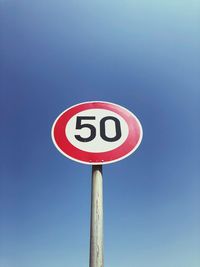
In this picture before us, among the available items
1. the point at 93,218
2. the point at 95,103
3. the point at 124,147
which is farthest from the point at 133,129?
the point at 93,218

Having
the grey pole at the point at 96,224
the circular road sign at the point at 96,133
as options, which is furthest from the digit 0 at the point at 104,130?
the grey pole at the point at 96,224

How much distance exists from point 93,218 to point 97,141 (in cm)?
37

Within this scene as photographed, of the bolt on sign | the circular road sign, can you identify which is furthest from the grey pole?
the circular road sign

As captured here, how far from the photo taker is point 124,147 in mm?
1721

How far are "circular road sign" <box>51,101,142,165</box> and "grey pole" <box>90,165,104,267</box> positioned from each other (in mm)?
110

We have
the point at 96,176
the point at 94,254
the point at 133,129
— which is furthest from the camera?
the point at 133,129

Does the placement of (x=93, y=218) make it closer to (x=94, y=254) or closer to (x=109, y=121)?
(x=94, y=254)

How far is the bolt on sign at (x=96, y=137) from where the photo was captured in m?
1.59

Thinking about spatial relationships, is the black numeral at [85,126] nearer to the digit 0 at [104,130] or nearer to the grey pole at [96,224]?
the digit 0 at [104,130]

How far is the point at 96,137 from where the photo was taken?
1721 mm

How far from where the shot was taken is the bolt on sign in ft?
5.20

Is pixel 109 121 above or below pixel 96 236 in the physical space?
above

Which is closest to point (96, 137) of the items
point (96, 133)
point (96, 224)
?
point (96, 133)

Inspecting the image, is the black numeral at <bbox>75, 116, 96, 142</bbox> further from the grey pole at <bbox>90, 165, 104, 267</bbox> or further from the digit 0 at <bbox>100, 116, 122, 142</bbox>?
the grey pole at <bbox>90, 165, 104, 267</bbox>
